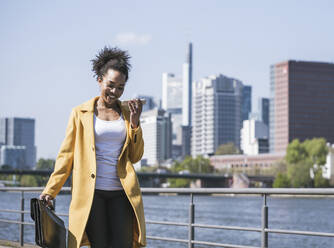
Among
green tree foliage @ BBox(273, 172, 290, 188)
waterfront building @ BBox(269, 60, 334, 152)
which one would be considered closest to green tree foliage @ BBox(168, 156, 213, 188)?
waterfront building @ BBox(269, 60, 334, 152)

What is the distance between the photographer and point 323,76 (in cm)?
16300

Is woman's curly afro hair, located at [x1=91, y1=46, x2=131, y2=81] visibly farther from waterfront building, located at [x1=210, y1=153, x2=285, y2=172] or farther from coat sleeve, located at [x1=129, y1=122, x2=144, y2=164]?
waterfront building, located at [x1=210, y1=153, x2=285, y2=172]

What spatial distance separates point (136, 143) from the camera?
4621 mm

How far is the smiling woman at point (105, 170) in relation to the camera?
453cm

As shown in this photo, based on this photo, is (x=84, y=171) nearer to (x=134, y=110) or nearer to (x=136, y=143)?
(x=136, y=143)

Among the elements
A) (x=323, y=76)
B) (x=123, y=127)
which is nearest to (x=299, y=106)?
(x=323, y=76)

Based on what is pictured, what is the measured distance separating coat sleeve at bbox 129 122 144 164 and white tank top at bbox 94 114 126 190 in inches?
2.2

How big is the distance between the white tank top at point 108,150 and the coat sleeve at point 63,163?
0.49 ft

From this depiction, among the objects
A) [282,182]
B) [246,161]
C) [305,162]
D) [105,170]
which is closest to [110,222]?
[105,170]

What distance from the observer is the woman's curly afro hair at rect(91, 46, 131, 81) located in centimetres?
467

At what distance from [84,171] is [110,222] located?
339 millimetres

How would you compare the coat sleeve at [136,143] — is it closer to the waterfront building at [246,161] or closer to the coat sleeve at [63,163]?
the coat sleeve at [63,163]

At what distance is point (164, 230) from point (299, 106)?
13266 cm

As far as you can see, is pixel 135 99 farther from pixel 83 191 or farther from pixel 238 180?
pixel 238 180
